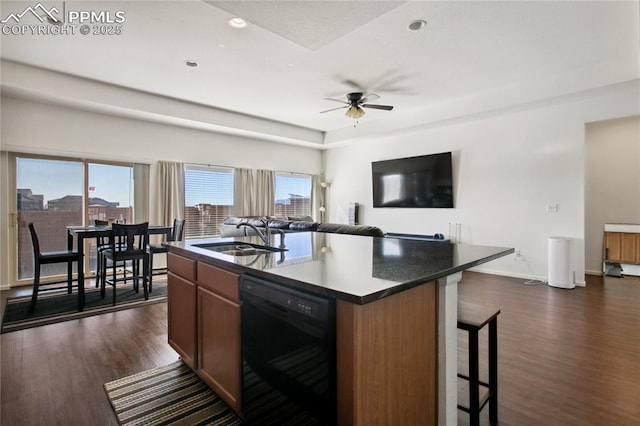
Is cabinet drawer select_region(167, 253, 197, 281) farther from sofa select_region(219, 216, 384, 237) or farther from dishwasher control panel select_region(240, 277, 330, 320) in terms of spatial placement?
sofa select_region(219, 216, 384, 237)

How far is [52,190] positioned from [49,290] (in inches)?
63.1

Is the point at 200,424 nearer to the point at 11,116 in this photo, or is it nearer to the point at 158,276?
the point at 158,276

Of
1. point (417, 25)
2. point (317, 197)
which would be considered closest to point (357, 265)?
point (417, 25)

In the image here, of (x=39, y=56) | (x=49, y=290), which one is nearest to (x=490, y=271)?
(x=49, y=290)

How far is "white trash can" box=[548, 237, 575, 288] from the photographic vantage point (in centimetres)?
461

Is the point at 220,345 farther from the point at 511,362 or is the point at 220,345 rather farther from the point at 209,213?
the point at 209,213

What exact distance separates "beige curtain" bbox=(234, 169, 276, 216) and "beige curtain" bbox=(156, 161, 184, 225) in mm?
1268

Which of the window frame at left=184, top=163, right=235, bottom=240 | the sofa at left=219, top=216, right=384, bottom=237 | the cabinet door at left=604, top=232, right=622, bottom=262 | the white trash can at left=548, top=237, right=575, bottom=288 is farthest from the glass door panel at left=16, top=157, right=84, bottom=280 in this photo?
the cabinet door at left=604, top=232, right=622, bottom=262

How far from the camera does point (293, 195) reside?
27.5ft

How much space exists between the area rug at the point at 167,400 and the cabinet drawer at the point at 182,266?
73 cm

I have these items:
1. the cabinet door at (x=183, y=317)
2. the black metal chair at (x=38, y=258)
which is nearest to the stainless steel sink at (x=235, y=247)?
the cabinet door at (x=183, y=317)

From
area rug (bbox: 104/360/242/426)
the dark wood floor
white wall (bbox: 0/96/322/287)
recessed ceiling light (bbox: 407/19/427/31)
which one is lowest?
area rug (bbox: 104/360/242/426)

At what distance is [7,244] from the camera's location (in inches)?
185

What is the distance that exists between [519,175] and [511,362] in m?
3.93
